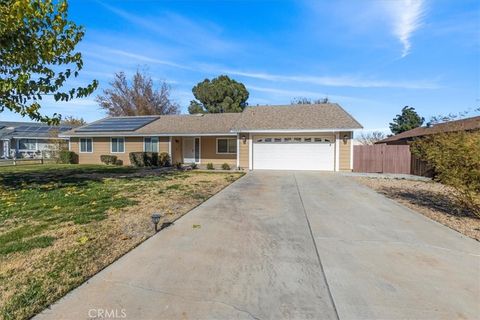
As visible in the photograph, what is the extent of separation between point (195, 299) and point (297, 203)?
5.33 m

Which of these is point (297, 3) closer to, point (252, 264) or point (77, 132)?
point (252, 264)

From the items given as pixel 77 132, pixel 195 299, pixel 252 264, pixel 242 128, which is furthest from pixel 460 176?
pixel 77 132

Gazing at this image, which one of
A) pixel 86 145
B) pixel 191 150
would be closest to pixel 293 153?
pixel 191 150

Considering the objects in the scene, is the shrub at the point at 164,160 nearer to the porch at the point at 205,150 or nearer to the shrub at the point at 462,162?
the porch at the point at 205,150

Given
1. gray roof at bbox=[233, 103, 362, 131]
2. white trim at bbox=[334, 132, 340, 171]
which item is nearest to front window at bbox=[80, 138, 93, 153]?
gray roof at bbox=[233, 103, 362, 131]

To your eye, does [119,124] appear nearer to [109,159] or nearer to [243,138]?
[109,159]

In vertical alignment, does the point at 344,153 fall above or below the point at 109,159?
above

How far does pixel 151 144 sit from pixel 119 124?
4203 mm

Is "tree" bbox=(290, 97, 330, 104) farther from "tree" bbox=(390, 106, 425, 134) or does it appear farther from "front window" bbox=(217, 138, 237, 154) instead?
"front window" bbox=(217, 138, 237, 154)

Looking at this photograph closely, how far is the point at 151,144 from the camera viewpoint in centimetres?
2116

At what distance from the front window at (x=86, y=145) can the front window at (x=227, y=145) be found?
10.7m

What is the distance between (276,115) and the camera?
65.4 feet
